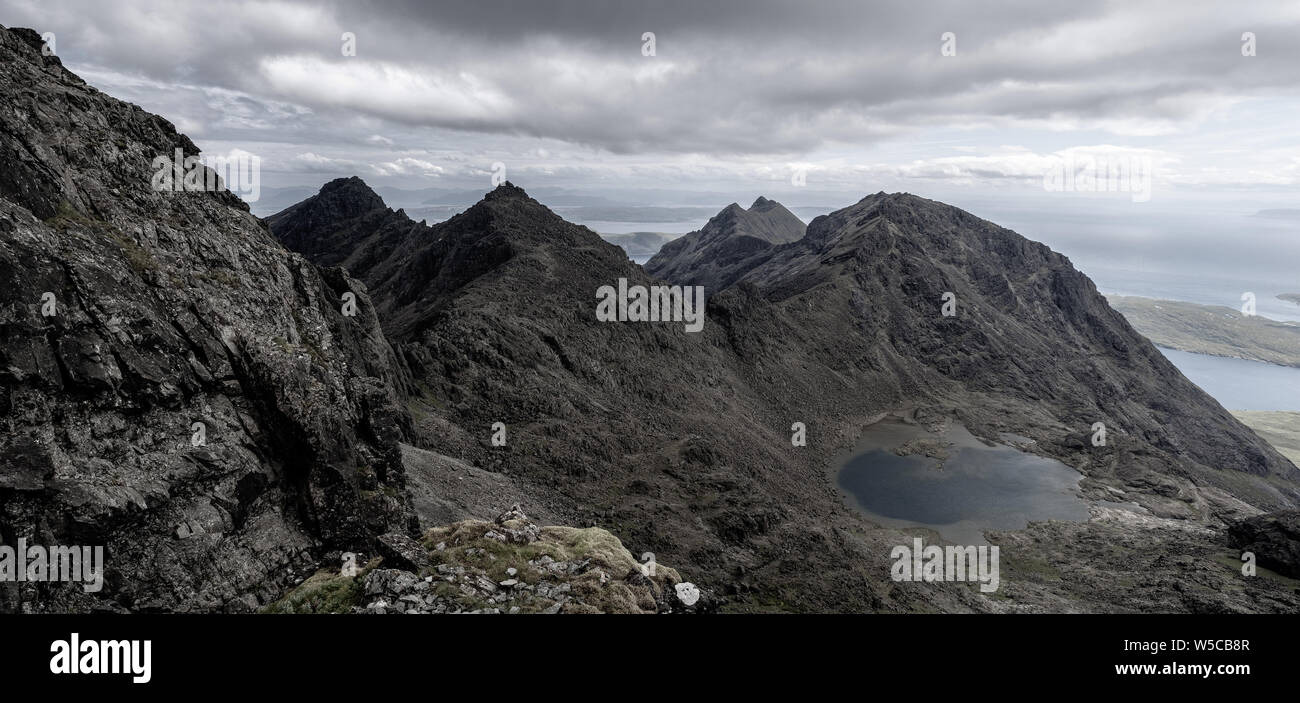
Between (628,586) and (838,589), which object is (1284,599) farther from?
(628,586)

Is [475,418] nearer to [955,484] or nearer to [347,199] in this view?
[955,484]

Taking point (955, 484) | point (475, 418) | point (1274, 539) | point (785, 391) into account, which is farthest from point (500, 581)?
point (785, 391)

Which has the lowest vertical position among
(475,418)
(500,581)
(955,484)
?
A: (955,484)

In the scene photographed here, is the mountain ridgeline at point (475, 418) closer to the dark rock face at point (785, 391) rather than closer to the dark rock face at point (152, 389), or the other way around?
the dark rock face at point (152, 389)
